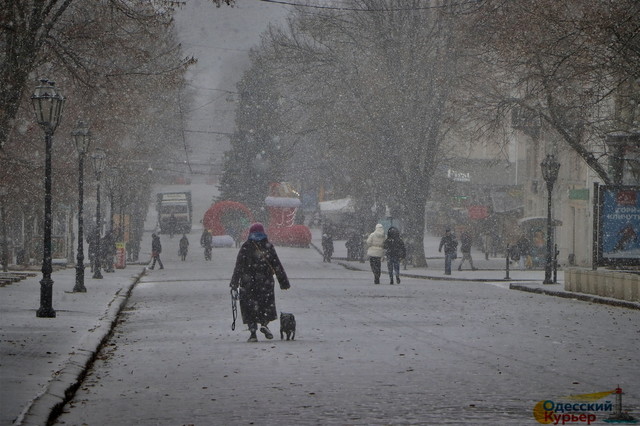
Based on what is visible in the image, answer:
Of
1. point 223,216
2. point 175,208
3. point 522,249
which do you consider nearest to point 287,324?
point 522,249

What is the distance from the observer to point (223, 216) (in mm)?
86250

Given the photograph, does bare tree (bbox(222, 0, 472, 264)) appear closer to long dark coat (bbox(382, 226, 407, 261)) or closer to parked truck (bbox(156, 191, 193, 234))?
long dark coat (bbox(382, 226, 407, 261))

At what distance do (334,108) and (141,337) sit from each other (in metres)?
40.0

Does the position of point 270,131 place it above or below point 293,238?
above

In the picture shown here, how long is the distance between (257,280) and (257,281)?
14 mm

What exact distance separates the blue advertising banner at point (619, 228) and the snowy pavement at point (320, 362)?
3556mm

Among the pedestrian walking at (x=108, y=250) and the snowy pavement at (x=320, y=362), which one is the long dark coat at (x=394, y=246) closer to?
the snowy pavement at (x=320, y=362)

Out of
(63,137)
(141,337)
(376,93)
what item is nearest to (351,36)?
(376,93)

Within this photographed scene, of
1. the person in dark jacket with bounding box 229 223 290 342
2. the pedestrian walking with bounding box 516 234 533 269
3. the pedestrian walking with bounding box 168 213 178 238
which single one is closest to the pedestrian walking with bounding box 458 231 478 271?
the pedestrian walking with bounding box 516 234 533 269

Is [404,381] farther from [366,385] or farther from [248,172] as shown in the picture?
[248,172]

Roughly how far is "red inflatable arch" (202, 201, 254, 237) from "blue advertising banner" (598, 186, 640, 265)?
178ft

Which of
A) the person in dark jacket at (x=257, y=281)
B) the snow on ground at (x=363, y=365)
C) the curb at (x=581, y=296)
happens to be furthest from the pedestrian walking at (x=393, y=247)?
the person in dark jacket at (x=257, y=281)

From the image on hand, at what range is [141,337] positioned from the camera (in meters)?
17.6

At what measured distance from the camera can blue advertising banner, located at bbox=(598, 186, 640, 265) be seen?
1121 inches
